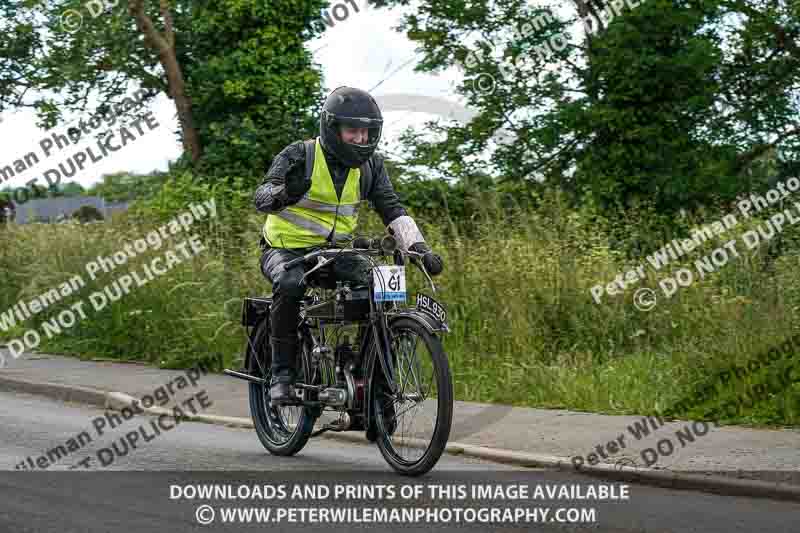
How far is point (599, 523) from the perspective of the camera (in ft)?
22.1

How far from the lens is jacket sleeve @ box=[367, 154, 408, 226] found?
342 inches

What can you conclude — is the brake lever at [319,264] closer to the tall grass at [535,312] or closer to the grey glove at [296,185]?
the grey glove at [296,185]

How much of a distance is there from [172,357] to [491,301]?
4180 mm

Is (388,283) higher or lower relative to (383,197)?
lower

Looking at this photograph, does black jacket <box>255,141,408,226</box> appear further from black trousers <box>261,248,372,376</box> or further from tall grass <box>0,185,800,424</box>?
tall grass <box>0,185,800,424</box>

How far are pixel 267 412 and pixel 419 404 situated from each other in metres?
1.96

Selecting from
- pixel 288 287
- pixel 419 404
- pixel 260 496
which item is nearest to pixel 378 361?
pixel 419 404

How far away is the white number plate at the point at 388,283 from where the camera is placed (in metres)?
7.82

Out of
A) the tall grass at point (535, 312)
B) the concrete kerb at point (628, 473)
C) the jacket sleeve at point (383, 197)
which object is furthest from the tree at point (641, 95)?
the jacket sleeve at point (383, 197)

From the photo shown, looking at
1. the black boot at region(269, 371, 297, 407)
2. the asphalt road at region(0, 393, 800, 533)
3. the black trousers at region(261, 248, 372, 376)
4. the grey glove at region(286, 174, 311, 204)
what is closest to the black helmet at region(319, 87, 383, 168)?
the grey glove at region(286, 174, 311, 204)

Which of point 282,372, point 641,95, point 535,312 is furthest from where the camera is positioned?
point 641,95

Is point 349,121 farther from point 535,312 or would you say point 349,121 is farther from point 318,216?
point 535,312

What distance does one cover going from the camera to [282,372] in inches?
340

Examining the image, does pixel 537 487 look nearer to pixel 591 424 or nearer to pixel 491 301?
pixel 591 424
